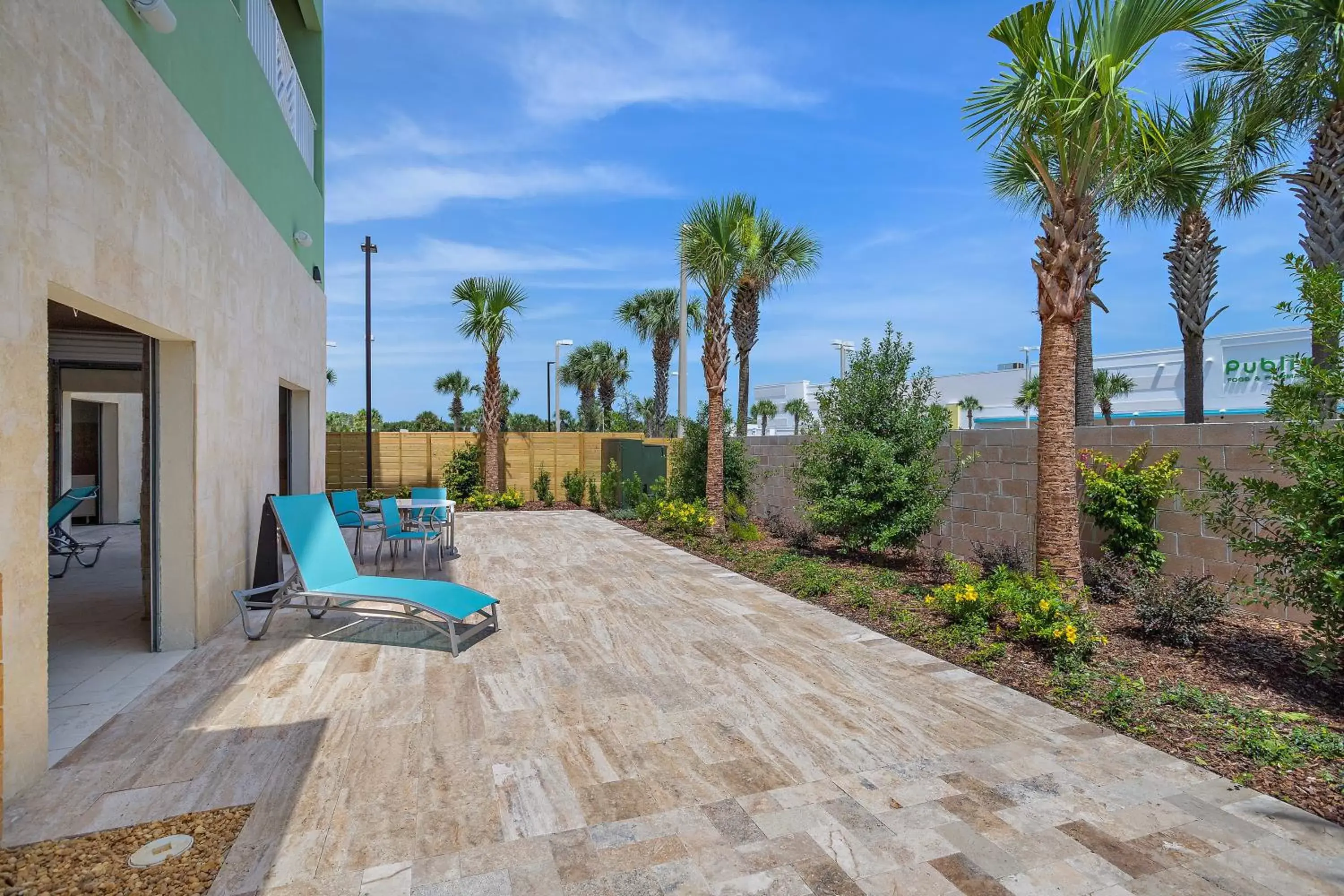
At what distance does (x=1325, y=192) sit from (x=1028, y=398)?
99.5 feet

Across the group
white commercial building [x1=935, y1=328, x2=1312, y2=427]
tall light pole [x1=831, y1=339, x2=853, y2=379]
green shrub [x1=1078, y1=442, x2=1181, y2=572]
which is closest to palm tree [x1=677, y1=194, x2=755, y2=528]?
green shrub [x1=1078, y1=442, x2=1181, y2=572]

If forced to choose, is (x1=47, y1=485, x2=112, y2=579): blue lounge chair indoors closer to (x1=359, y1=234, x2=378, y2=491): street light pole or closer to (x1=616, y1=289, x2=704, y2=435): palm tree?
(x1=359, y1=234, x2=378, y2=491): street light pole

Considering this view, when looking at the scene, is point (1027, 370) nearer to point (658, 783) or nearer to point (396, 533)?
point (396, 533)

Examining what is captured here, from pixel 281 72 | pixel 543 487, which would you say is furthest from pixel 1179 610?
pixel 543 487

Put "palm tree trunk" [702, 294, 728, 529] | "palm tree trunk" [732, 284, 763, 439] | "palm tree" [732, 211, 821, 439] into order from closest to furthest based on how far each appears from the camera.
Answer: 1. "palm tree trunk" [702, 294, 728, 529]
2. "palm tree" [732, 211, 821, 439]
3. "palm tree trunk" [732, 284, 763, 439]

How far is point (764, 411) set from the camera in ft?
171

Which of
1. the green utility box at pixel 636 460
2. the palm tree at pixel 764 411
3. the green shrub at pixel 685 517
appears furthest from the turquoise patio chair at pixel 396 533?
the palm tree at pixel 764 411

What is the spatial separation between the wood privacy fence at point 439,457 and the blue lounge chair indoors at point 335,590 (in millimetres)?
10954

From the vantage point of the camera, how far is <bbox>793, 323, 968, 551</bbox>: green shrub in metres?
8.17

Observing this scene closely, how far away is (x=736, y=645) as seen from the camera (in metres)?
5.44

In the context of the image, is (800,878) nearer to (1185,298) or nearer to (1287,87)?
(1287,87)

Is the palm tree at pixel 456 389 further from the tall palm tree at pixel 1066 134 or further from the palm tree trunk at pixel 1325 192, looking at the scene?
the palm tree trunk at pixel 1325 192

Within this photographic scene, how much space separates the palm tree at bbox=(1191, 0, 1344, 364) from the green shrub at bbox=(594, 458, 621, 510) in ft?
41.6

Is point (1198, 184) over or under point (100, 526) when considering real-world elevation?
over
